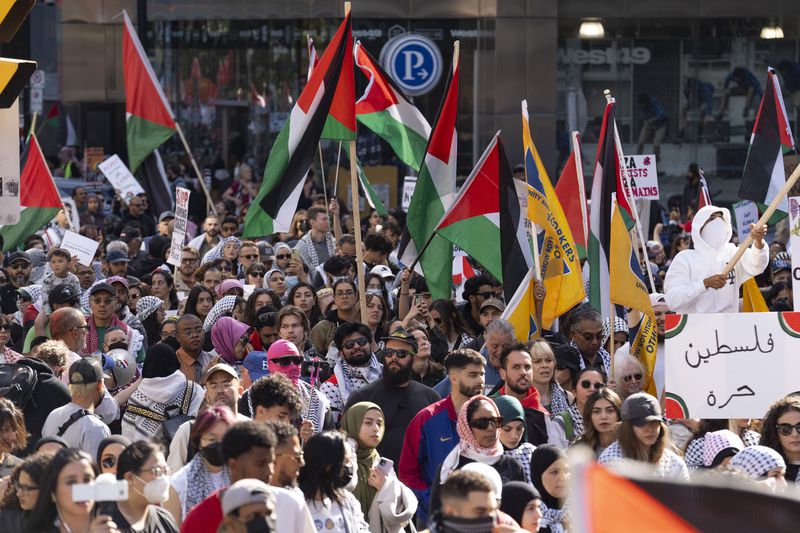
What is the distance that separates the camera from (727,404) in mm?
8250

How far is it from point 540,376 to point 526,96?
665 inches

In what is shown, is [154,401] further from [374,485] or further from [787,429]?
[787,429]

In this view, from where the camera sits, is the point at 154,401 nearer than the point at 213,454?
No

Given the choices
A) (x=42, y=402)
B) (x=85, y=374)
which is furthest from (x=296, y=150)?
(x=85, y=374)

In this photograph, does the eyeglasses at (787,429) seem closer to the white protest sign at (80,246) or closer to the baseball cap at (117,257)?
the baseball cap at (117,257)

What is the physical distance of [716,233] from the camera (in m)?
10.0

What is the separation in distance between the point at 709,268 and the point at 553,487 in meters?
3.41

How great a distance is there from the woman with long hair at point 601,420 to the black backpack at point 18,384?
274 centimetres

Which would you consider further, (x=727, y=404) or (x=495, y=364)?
(x=495, y=364)

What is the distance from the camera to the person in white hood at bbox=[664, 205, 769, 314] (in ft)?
31.9

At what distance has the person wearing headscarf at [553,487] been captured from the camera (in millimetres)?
6824

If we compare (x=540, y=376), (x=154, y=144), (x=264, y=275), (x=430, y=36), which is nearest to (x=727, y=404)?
(x=540, y=376)

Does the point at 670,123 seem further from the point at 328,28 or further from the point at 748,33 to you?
the point at 328,28

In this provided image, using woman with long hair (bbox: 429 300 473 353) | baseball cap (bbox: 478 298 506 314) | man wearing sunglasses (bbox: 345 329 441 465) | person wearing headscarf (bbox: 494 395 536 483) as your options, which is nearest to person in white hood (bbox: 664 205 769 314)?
baseball cap (bbox: 478 298 506 314)
